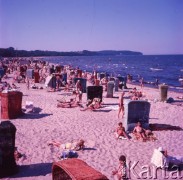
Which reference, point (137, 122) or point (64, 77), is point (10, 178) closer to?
point (137, 122)

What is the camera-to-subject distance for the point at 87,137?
1123cm

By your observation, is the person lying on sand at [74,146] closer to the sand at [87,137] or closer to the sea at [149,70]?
the sand at [87,137]

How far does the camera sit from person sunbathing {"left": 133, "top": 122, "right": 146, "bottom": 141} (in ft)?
36.7

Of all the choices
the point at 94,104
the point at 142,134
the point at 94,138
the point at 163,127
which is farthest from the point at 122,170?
the point at 94,104

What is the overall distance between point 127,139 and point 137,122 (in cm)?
141

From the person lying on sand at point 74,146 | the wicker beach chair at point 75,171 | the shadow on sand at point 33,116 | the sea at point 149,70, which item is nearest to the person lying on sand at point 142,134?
the person lying on sand at point 74,146

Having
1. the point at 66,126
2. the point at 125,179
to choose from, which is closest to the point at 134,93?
the point at 66,126

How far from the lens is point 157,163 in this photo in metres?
8.46

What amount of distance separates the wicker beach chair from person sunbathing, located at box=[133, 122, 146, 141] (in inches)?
204

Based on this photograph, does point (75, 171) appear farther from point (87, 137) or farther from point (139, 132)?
point (139, 132)

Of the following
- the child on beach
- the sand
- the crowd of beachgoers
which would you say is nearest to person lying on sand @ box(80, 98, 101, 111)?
the crowd of beachgoers

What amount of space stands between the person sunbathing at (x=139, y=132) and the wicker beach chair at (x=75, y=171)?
519cm

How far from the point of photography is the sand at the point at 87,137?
8.62m

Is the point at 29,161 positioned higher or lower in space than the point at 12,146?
lower
